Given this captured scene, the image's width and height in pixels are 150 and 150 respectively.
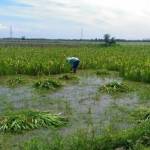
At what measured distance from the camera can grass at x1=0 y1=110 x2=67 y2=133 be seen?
7.56 m

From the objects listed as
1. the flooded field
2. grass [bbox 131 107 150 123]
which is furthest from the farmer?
grass [bbox 131 107 150 123]

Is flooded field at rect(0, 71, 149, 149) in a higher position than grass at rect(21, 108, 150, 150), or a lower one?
lower

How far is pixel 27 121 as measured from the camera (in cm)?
784

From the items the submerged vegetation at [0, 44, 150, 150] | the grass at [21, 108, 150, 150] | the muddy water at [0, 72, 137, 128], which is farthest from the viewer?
the muddy water at [0, 72, 137, 128]

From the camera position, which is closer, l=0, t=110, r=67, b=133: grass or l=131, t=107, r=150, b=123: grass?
l=0, t=110, r=67, b=133: grass

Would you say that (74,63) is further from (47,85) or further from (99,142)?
(99,142)

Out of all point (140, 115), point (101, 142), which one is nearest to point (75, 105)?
point (140, 115)

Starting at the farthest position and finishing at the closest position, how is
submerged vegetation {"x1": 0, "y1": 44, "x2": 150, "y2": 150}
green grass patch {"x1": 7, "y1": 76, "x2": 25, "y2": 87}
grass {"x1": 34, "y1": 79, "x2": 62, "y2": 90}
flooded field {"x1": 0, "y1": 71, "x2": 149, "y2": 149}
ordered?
→ green grass patch {"x1": 7, "y1": 76, "x2": 25, "y2": 87} < grass {"x1": 34, "y1": 79, "x2": 62, "y2": 90} < flooded field {"x1": 0, "y1": 71, "x2": 149, "y2": 149} < submerged vegetation {"x1": 0, "y1": 44, "x2": 150, "y2": 150}

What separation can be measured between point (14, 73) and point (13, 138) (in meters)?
8.91

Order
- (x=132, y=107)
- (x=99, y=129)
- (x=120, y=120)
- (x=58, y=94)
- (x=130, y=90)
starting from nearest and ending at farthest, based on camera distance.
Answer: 1. (x=99, y=129)
2. (x=120, y=120)
3. (x=132, y=107)
4. (x=58, y=94)
5. (x=130, y=90)

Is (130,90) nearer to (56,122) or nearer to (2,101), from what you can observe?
(2,101)

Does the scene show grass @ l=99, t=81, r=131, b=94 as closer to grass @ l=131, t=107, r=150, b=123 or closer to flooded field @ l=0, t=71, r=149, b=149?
flooded field @ l=0, t=71, r=149, b=149

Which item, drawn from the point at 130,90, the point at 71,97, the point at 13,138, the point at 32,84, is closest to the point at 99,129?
the point at 13,138

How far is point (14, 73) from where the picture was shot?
51.8 feet
